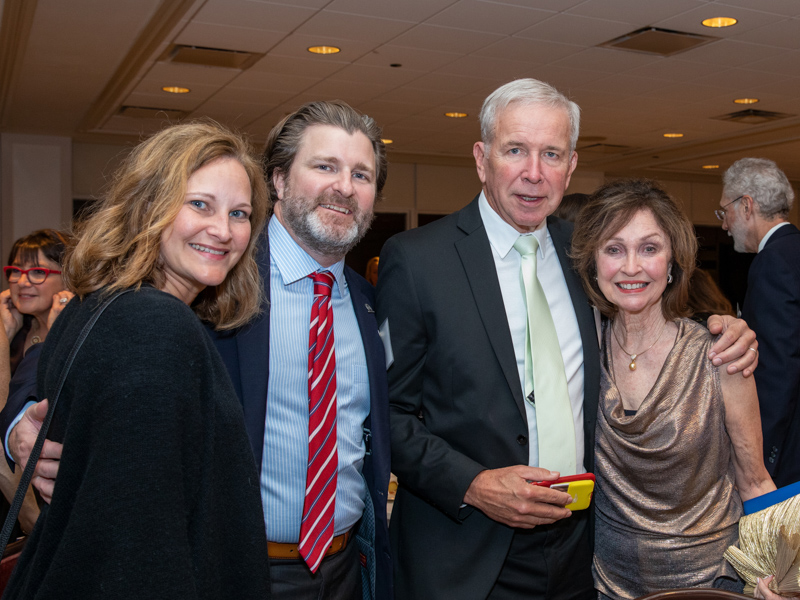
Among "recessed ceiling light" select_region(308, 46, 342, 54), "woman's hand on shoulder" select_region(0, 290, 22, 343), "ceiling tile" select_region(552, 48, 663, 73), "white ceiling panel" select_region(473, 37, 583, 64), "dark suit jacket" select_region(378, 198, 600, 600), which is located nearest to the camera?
"dark suit jacket" select_region(378, 198, 600, 600)

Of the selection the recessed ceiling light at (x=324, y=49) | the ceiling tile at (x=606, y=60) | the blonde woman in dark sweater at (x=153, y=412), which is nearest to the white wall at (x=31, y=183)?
the recessed ceiling light at (x=324, y=49)

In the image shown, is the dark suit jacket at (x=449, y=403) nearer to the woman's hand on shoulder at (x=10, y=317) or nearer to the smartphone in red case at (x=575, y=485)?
the smartphone in red case at (x=575, y=485)

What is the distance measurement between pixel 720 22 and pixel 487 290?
4340 millimetres

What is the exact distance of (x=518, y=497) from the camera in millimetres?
1657

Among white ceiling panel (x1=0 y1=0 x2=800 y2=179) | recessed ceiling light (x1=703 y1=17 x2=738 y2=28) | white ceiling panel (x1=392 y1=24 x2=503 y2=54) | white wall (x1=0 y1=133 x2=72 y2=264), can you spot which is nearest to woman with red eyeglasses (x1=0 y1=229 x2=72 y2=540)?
white ceiling panel (x1=0 y1=0 x2=800 y2=179)

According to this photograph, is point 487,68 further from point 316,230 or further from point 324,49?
point 316,230

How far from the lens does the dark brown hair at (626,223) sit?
196cm

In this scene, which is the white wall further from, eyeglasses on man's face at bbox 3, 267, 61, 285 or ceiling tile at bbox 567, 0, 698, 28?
ceiling tile at bbox 567, 0, 698, 28

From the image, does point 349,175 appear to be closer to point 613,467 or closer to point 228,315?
point 228,315

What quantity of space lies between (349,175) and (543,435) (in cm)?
83

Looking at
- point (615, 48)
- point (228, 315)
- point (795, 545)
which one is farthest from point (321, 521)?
point (615, 48)

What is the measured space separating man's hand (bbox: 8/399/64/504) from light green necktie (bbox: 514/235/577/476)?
43.7 inches

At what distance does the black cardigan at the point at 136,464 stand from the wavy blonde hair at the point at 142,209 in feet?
0.23

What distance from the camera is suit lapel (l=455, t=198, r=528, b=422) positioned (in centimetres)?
183
